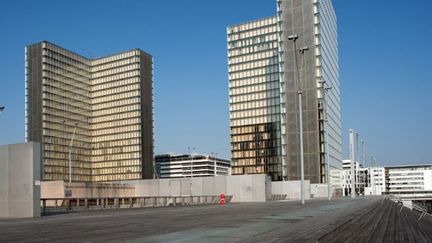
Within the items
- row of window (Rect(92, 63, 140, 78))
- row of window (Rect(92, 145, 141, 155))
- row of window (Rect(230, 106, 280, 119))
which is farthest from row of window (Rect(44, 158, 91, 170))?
row of window (Rect(230, 106, 280, 119))

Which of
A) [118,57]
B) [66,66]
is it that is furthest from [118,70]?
[66,66]

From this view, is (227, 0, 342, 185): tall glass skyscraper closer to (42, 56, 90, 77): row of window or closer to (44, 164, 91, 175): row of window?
(44, 164, 91, 175): row of window

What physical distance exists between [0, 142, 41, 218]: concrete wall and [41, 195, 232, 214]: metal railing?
8.06 meters

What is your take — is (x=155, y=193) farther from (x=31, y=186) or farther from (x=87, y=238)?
(x=87, y=238)

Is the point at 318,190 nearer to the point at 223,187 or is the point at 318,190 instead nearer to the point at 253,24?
the point at 223,187

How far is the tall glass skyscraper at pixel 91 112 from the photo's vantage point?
174 m

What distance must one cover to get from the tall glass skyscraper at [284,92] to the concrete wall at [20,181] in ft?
349

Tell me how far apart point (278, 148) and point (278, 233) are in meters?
157

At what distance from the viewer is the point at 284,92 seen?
496 ft

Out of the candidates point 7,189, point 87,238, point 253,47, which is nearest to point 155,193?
point 7,189

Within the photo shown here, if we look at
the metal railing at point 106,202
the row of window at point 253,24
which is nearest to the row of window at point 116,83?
the row of window at point 253,24

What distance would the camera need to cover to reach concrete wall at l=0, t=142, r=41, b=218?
1364 inches

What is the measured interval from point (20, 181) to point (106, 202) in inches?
848

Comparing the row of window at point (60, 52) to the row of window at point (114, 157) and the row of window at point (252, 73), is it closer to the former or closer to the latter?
the row of window at point (114, 157)
